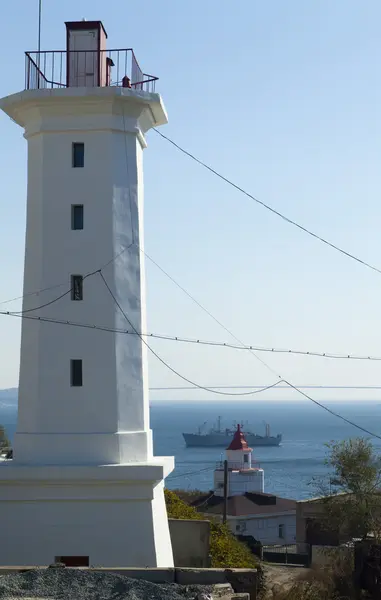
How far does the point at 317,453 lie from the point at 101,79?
154315 millimetres

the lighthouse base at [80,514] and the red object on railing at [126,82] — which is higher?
the red object on railing at [126,82]

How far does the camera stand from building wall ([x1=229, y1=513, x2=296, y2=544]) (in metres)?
51.2

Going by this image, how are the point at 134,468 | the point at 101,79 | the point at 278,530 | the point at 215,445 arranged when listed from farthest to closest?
the point at 215,445 < the point at 278,530 < the point at 101,79 < the point at 134,468

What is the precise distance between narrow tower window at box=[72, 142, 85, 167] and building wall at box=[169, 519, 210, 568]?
7669mm

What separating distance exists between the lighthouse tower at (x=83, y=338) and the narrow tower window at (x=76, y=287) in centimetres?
2

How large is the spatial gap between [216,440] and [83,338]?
173193 mm

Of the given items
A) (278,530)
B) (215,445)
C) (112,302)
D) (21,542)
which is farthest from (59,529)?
(215,445)

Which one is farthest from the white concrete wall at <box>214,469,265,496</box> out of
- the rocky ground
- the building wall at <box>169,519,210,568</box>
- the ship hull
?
the ship hull

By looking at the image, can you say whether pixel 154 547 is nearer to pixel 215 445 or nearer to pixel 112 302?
pixel 112 302

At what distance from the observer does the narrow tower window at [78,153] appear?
16125 millimetres

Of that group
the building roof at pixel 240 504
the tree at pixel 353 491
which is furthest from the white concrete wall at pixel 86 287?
the building roof at pixel 240 504

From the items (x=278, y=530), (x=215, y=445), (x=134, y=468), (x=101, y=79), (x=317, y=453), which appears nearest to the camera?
(x=134, y=468)

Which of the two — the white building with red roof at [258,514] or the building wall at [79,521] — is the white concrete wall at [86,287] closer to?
the building wall at [79,521]

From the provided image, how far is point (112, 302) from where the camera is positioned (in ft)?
51.9
